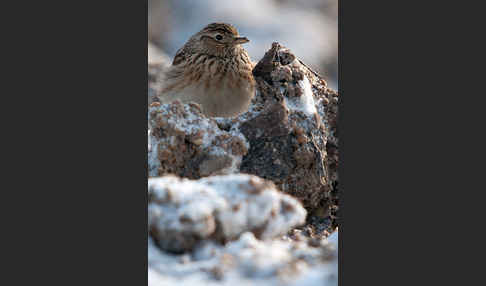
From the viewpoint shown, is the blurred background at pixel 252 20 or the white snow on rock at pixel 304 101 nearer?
the blurred background at pixel 252 20

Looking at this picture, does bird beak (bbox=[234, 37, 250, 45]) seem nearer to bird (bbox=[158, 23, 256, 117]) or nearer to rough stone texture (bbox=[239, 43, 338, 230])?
bird (bbox=[158, 23, 256, 117])

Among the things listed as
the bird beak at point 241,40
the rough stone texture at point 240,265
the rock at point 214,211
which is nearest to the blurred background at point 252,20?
the bird beak at point 241,40

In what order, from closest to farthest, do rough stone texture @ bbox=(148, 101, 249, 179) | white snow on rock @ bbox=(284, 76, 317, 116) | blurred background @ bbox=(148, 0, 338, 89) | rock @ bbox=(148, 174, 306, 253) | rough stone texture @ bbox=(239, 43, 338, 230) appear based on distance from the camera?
rock @ bbox=(148, 174, 306, 253) → blurred background @ bbox=(148, 0, 338, 89) → rough stone texture @ bbox=(148, 101, 249, 179) → rough stone texture @ bbox=(239, 43, 338, 230) → white snow on rock @ bbox=(284, 76, 317, 116)

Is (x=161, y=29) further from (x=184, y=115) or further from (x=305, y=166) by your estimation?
(x=305, y=166)

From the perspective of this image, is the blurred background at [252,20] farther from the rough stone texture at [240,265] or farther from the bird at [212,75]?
the rough stone texture at [240,265]

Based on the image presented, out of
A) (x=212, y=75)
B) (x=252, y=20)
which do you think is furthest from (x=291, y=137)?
(x=252, y=20)

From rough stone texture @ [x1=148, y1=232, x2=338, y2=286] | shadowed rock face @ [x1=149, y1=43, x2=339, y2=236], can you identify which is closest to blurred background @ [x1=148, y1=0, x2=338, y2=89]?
shadowed rock face @ [x1=149, y1=43, x2=339, y2=236]
